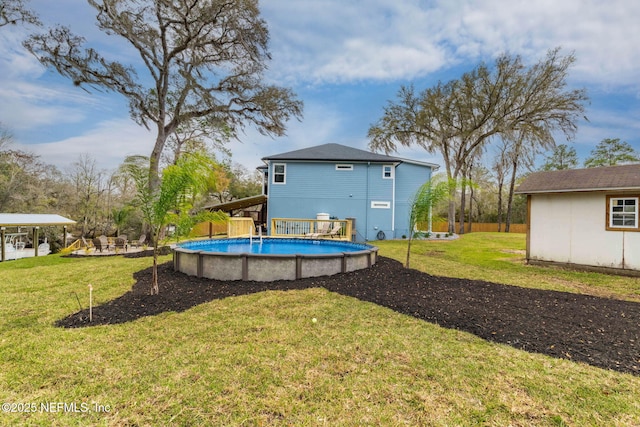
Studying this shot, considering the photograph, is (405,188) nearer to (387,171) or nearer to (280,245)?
(387,171)

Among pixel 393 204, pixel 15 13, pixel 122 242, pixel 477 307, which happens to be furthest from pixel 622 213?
pixel 15 13

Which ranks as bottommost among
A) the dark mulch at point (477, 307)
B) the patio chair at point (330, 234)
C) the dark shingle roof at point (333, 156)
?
the dark mulch at point (477, 307)

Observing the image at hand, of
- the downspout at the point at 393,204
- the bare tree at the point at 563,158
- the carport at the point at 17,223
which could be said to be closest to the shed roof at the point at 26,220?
the carport at the point at 17,223

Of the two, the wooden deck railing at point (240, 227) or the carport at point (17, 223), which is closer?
the wooden deck railing at point (240, 227)

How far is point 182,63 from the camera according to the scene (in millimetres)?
16359

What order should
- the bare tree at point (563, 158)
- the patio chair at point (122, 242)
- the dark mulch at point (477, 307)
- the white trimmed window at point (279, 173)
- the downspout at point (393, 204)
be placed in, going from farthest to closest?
the bare tree at point (563, 158) < the white trimmed window at point (279, 173) < the downspout at point (393, 204) < the patio chair at point (122, 242) < the dark mulch at point (477, 307)

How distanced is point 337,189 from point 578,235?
450 inches

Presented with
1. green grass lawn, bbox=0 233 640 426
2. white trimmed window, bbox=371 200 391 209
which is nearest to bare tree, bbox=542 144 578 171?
white trimmed window, bbox=371 200 391 209

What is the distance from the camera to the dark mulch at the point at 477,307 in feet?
12.3

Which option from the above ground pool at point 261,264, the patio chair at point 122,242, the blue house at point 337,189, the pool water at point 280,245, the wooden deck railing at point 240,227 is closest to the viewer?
the above ground pool at point 261,264

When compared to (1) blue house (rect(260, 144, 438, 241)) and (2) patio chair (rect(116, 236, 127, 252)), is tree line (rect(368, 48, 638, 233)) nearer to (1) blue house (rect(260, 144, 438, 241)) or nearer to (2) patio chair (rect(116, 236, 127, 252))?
(1) blue house (rect(260, 144, 438, 241))

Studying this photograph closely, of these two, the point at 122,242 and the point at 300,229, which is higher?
the point at 300,229

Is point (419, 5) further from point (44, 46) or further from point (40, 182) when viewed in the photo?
point (40, 182)

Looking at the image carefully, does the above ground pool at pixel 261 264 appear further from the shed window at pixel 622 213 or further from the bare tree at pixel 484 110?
the bare tree at pixel 484 110
